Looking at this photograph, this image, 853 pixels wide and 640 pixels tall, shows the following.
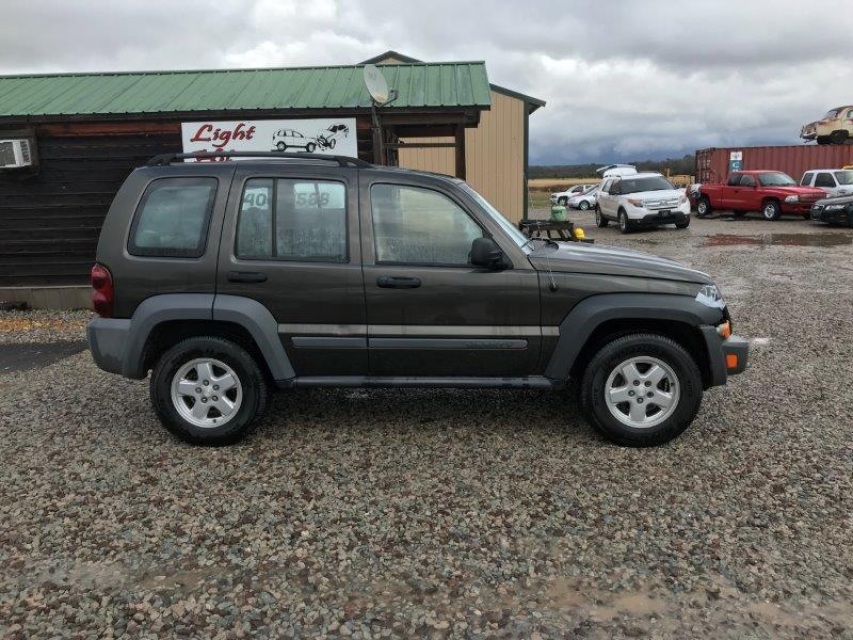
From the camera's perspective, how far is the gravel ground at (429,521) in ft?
8.95

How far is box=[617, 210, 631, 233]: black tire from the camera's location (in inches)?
802

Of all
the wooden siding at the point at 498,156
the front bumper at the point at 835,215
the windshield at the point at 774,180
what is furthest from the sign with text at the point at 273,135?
the windshield at the point at 774,180

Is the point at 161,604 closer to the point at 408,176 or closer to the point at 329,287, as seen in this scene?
the point at 329,287

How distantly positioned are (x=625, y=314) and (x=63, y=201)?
341 inches

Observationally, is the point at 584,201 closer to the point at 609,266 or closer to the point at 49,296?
the point at 49,296

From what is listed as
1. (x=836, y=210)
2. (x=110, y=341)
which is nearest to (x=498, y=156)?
(x=836, y=210)

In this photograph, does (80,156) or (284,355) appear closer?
(284,355)

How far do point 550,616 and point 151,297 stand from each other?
3071 mm

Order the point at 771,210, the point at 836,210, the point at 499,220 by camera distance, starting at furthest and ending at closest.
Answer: the point at 771,210 < the point at 836,210 < the point at 499,220

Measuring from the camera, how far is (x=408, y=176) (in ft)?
14.3

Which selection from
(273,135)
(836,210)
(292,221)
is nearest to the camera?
(292,221)

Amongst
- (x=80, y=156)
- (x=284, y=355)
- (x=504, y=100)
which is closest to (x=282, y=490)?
(x=284, y=355)

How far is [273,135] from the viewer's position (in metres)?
9.30

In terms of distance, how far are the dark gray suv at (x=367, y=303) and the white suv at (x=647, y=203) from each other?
16.6 metres
